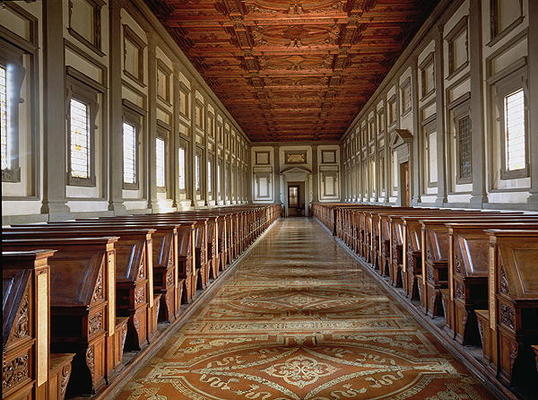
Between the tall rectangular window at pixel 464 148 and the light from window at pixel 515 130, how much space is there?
1353 millimetres

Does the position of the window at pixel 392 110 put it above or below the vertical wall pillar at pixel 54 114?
above

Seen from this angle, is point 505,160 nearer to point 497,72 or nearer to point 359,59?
point 497,72

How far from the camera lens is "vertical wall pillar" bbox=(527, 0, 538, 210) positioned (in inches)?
230

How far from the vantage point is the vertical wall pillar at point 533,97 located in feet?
19.2

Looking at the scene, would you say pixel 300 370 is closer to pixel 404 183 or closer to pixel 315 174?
pixel 404 183

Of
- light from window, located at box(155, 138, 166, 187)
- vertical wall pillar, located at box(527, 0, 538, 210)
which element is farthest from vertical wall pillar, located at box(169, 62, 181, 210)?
vertical wall pillar, located at box(527, 0, 538, 210)

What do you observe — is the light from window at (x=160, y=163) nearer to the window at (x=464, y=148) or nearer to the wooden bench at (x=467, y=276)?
the window at (x=464, y=148)

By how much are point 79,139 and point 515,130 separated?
6885 millimetres

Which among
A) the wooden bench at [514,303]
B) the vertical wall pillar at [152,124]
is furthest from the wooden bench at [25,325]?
the vertical wall pillar at [152,124]

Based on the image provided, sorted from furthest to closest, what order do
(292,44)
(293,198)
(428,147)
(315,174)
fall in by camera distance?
(293,198) → (315,174) → (292,44) → (428,147)

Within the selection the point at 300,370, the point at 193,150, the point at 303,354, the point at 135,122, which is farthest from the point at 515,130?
the point at 193,150

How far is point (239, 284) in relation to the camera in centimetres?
582

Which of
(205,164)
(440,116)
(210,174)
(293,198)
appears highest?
(440,116)

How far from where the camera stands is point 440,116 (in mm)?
9562
